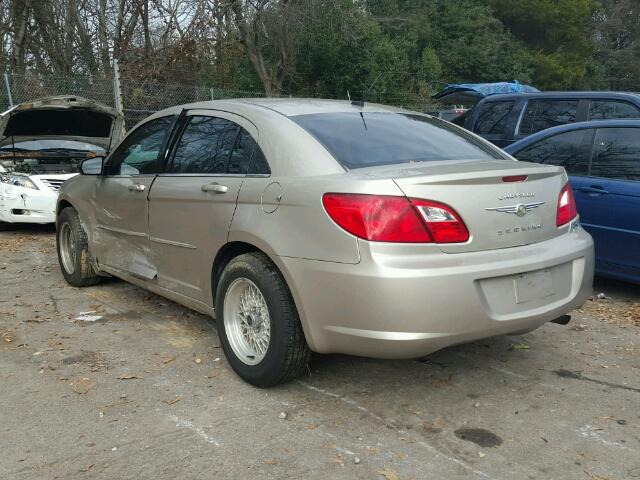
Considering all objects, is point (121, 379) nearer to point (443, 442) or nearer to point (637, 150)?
point (443, 442)

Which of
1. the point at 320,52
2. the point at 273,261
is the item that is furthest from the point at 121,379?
the point at 320,52

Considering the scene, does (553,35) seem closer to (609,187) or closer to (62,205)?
(609,187)

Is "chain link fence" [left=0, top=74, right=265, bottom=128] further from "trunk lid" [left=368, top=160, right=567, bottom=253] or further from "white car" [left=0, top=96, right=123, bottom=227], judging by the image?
"trunk lid" [left=368, top=160, right=567, bottom=253]

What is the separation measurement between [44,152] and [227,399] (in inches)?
263

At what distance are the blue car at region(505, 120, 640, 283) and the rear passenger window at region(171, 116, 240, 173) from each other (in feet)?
10.2

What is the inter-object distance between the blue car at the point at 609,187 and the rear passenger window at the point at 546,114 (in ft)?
8.15

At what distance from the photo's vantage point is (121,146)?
5.04 m

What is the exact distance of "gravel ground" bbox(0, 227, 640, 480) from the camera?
9.47ft

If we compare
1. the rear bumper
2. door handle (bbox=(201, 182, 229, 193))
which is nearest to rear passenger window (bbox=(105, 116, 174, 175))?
door handle (bbox=(201, 182, 229, 193))

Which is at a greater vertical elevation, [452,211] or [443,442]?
[452,211]

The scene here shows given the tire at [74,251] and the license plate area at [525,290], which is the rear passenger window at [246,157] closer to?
the license plate area at [525,290]

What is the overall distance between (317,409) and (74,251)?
3219mm

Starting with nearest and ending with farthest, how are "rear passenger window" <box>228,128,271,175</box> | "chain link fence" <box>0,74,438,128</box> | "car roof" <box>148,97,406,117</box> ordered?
"rear passenger window" <box>228,128,271,175</box>
"car roof" <box>148,97,406,117</box>
"chain link fence" <box>0,74,438,128</box>

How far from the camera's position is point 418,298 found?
9.80ft
